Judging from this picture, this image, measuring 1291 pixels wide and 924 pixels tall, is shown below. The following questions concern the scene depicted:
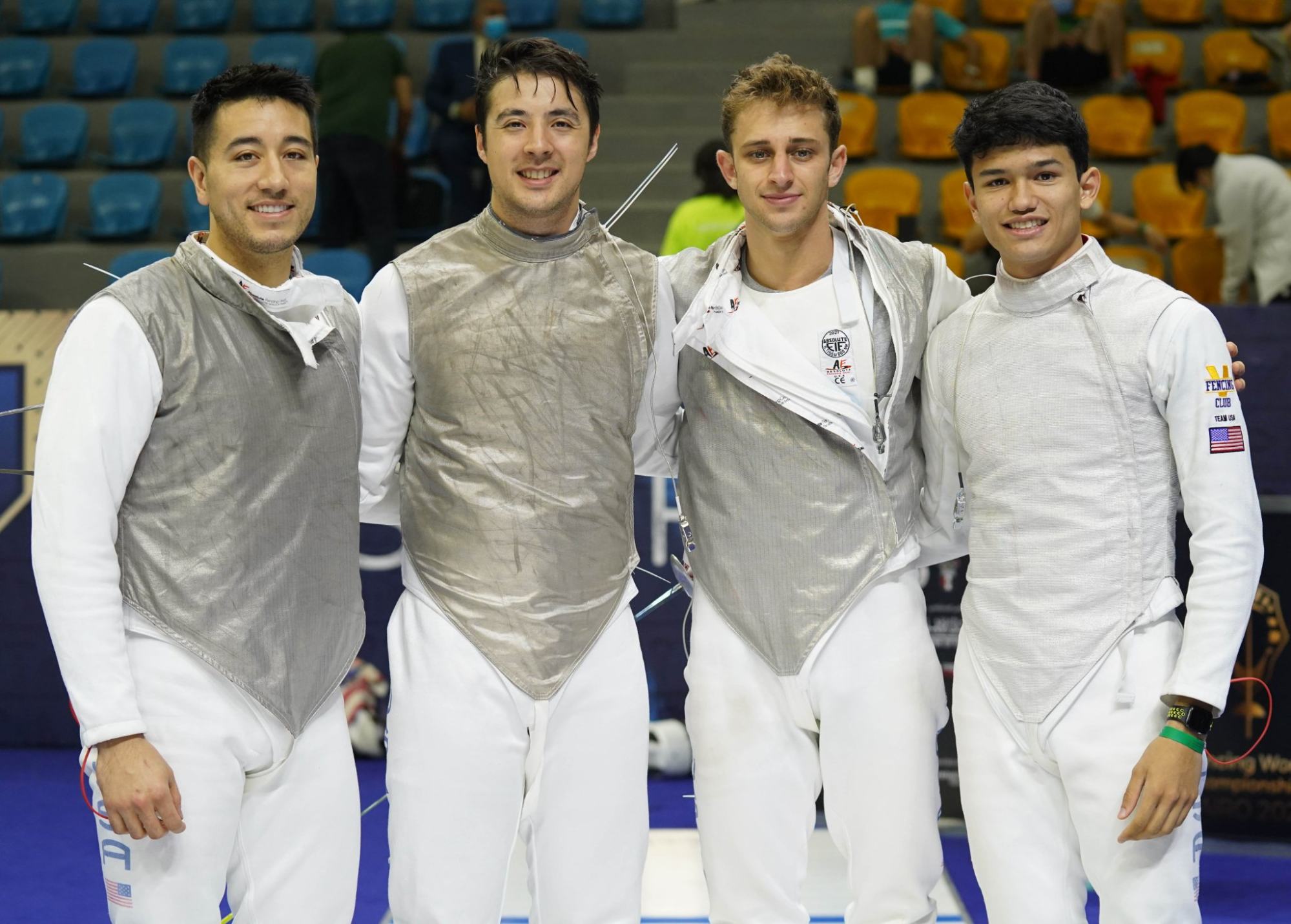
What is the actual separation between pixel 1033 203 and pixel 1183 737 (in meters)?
0.90

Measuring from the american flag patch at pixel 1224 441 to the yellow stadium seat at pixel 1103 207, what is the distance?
5380mm

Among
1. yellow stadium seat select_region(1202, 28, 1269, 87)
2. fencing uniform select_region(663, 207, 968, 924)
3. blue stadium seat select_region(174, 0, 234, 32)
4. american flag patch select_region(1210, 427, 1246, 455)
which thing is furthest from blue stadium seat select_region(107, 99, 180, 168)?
american flag patch select_region(1210, 427, 1246, 455)

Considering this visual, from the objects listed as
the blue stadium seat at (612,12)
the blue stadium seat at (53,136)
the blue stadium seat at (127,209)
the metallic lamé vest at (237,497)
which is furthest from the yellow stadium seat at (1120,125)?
the metallic lamé vest at (237,497)

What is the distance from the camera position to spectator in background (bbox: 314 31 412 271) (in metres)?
6.93

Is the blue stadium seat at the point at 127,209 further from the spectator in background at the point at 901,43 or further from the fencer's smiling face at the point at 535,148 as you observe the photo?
the fencer's smiling face at the point at 535,148

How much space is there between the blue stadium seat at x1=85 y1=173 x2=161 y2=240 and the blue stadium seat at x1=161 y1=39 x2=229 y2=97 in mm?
947

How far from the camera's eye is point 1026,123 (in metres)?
2.30

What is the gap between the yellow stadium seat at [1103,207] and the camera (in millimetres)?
7551

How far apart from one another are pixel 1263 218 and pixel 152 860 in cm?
622

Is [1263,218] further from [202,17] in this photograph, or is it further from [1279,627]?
[202,17]

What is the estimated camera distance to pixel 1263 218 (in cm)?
667

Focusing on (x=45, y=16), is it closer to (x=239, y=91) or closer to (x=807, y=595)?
(x=239, y=91)

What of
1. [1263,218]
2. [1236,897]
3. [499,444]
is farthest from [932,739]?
[1263,218]

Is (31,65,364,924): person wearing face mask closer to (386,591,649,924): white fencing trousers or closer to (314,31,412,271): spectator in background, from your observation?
(386,591,649,924): white fencing trousers
